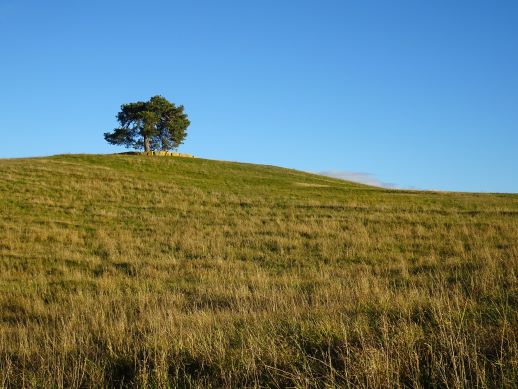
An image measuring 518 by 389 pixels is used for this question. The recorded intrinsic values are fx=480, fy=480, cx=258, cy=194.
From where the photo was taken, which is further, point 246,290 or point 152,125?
point 152,125

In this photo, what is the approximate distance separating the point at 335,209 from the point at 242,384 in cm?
2413

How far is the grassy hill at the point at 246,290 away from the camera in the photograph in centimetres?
462

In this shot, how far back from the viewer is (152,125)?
227 ft

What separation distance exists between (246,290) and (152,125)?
62.4 meters

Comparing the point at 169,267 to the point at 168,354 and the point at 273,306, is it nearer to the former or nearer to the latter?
the point at 273,306

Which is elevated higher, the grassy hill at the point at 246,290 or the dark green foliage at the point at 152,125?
the dark green foliage at the point at 152,125

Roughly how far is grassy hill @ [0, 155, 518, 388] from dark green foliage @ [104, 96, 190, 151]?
122 ft

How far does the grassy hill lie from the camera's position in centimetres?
462

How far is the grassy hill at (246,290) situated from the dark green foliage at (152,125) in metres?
37.1

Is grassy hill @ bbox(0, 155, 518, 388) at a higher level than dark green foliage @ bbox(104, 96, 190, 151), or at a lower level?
lower

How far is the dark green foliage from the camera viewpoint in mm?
69062

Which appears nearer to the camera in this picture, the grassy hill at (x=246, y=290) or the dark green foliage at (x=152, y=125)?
the grassy hill at (x=246, y=290)

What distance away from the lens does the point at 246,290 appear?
387 inches

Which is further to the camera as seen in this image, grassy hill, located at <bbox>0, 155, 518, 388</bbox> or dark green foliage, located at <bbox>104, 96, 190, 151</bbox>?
dark green foliage, located at <bbox>104, 96, 190, 151</bbox>
